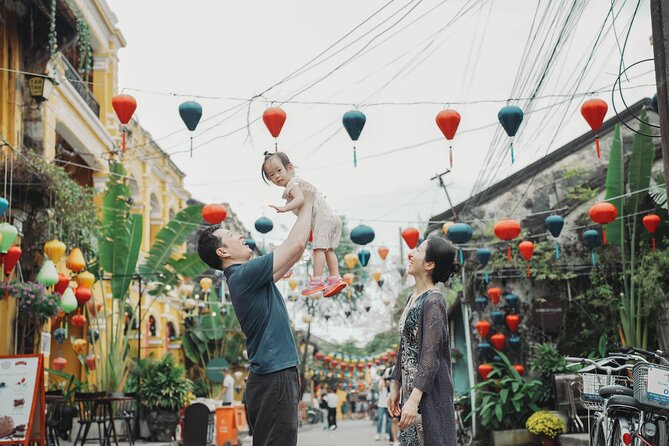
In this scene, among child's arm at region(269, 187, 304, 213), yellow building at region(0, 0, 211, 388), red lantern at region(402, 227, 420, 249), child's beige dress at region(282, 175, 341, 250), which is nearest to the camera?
child's arm at region(269, 187, 304, 213)

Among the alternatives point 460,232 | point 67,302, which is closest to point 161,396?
point 67,302

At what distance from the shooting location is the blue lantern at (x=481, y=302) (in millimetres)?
16688

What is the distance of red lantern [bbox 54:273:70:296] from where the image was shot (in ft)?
42.4

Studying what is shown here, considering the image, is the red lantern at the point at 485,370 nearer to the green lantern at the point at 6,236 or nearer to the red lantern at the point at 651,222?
the red lantern at the point at 651,222

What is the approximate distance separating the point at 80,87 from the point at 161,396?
8.06m

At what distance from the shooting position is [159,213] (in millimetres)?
27375

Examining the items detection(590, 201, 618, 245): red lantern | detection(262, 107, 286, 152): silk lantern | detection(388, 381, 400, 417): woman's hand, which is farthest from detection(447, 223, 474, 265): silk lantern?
detection(388, 381, 400, 417): woman's hand

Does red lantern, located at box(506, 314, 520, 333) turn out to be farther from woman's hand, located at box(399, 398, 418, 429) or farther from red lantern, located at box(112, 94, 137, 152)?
woman's hand, located at box(399, 398, 418, 429)

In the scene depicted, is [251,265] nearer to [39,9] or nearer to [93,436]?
[39,9]

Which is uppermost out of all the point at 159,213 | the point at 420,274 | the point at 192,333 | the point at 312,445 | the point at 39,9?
the point at 39,9

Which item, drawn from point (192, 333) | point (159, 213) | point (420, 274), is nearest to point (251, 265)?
point (420, 274)

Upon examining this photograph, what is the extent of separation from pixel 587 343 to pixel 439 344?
12.5 meters

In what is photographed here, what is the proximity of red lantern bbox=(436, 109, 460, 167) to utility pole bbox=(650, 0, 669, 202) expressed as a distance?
409cm

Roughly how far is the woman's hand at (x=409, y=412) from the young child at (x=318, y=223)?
984 millimetres
